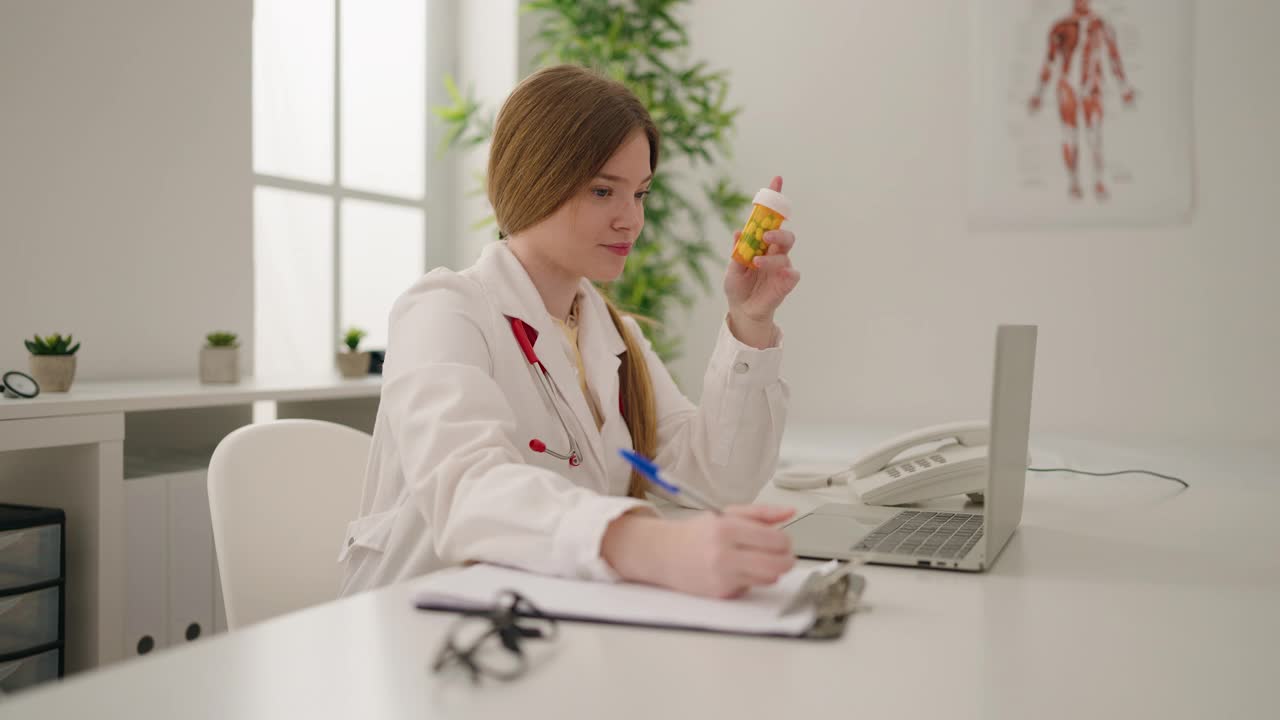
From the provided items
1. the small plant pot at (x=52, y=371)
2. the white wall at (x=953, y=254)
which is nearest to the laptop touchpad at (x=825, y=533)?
the small plant pot at (x=52, y=371)

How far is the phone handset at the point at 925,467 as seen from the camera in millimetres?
1333

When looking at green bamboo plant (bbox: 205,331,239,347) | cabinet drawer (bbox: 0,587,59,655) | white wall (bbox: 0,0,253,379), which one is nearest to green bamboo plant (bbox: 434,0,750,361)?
white wall (bbox: 0,0,253,379)

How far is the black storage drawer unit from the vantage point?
1725 mm

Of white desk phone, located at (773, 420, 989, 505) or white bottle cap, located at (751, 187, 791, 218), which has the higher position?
white bottle cap, located at (751, 187, 791, 218)

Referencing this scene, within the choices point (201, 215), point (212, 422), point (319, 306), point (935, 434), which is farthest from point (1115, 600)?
point (319, 306)

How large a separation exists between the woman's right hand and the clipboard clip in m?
0.03

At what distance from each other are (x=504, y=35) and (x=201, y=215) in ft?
4.59

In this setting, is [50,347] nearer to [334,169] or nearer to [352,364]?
[352,364]

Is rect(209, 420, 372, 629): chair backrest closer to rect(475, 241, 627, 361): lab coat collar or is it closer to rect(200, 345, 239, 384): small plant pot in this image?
rect(475, 241, 627, 361): lab coat collar

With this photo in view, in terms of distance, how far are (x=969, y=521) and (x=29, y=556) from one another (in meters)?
1.54

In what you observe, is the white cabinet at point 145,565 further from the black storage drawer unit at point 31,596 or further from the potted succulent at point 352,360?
the potted succulent at point 352,360

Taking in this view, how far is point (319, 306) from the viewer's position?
10.3ft

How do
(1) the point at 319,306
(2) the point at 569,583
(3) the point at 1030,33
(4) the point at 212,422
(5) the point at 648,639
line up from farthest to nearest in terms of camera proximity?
(3) the point at 1030,33, (1) the point at 319,306, (4) the point at 212,422, (2) the point at 569,583, (5) the point at 648,639

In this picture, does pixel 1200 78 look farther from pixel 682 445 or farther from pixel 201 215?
pixel 201 215
